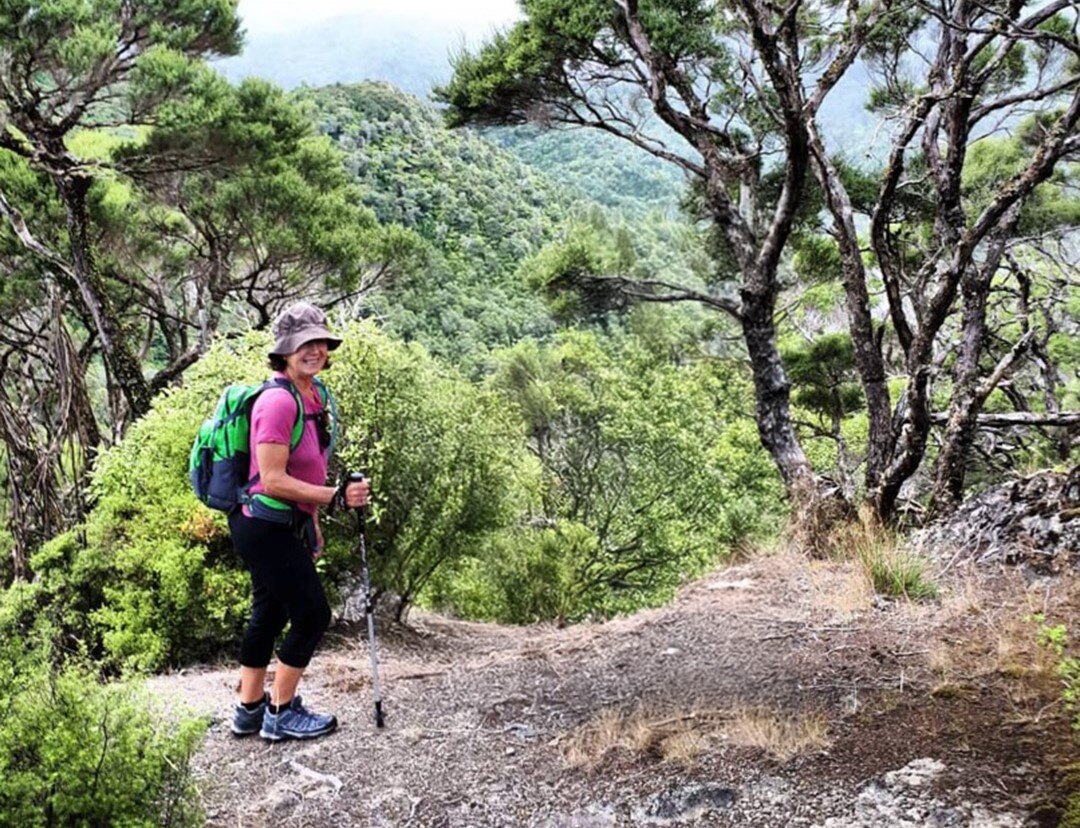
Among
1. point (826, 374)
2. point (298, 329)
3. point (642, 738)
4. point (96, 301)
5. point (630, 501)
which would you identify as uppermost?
point (96, 301)

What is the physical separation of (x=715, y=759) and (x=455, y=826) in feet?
2.82

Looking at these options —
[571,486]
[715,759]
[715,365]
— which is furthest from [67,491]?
[715,365]

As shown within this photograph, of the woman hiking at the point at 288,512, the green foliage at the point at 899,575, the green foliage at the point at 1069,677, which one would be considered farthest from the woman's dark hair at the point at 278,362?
the green foliage at the point at 899,575

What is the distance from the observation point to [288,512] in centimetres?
302

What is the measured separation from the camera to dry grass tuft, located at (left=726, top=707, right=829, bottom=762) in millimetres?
2619

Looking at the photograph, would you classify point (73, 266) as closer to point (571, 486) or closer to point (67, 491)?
point (67, 491)

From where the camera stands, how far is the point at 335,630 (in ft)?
19.5

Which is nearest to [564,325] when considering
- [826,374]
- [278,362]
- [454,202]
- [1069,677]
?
[826,374]

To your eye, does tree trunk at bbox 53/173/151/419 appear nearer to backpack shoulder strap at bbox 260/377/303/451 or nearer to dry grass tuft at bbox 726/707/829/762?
backpack shoulder strap at bbox 260/377/303/451

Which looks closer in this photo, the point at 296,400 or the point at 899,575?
the point at 296,400

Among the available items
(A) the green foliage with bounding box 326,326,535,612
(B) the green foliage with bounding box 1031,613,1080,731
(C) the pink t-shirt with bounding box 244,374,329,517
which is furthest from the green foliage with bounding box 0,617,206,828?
(A) the green foliage with bounding box 326,326,535,612

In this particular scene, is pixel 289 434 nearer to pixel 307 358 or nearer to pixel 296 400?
pixel 296 400

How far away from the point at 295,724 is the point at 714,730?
5.53 ft

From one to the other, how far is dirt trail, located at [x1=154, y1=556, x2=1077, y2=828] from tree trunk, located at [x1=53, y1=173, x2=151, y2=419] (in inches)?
180
